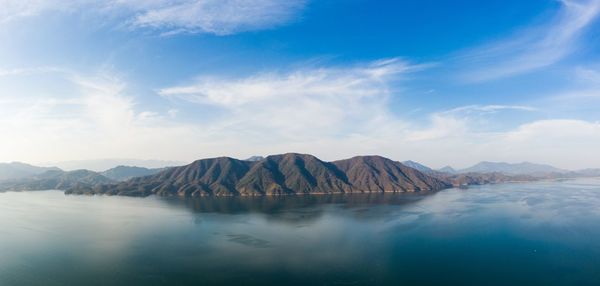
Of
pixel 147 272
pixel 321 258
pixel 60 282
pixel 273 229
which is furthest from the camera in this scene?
pixel 273 229

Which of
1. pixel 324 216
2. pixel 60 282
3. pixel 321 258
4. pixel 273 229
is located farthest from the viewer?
pixel 324 216

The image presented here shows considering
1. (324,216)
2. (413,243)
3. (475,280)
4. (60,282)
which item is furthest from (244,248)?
(324,216)

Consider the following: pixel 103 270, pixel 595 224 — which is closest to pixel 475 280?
pixel 103 270

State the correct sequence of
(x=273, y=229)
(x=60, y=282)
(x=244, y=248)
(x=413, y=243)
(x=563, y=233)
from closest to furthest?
A: (x=60, y=282), (x=244, y=248), (x=413, y=243), (x=563, y=233), (x=273, y=229)

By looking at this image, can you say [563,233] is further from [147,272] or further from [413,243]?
[147,272]

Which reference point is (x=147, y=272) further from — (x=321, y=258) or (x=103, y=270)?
(x=321, y=258)

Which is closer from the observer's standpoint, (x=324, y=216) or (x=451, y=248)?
(x=451, y=248)
